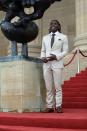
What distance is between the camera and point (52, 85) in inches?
340

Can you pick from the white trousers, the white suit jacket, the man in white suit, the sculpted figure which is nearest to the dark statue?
the sculpted figure

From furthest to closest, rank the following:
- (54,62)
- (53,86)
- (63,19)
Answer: (63,19), (53,86), (54,62)

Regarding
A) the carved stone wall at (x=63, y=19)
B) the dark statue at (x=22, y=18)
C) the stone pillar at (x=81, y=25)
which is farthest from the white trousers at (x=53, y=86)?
the carved stone wall at (x=63, y=19)

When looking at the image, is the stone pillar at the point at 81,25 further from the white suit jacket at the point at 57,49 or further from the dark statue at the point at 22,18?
the white suit jacket at the point at 57,49

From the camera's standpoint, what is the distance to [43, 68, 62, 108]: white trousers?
8.27 meters

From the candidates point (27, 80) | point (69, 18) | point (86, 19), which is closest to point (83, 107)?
point (27, 80)

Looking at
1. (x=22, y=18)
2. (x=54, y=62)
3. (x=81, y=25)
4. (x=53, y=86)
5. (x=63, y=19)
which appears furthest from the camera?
(x=63, y=19)

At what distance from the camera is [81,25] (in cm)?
1647

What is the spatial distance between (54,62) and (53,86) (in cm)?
63

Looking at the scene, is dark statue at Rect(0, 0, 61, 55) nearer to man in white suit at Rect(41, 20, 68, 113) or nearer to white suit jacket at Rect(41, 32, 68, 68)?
man in white suit at Rect(41, 20, 68, 113)

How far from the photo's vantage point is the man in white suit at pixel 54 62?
27.1 ft

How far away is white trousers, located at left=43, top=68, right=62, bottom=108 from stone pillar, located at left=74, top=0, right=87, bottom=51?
7298 millimetres

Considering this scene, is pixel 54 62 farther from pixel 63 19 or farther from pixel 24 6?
pixel 63 19

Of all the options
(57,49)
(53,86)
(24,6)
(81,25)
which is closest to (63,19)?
(81,25)
